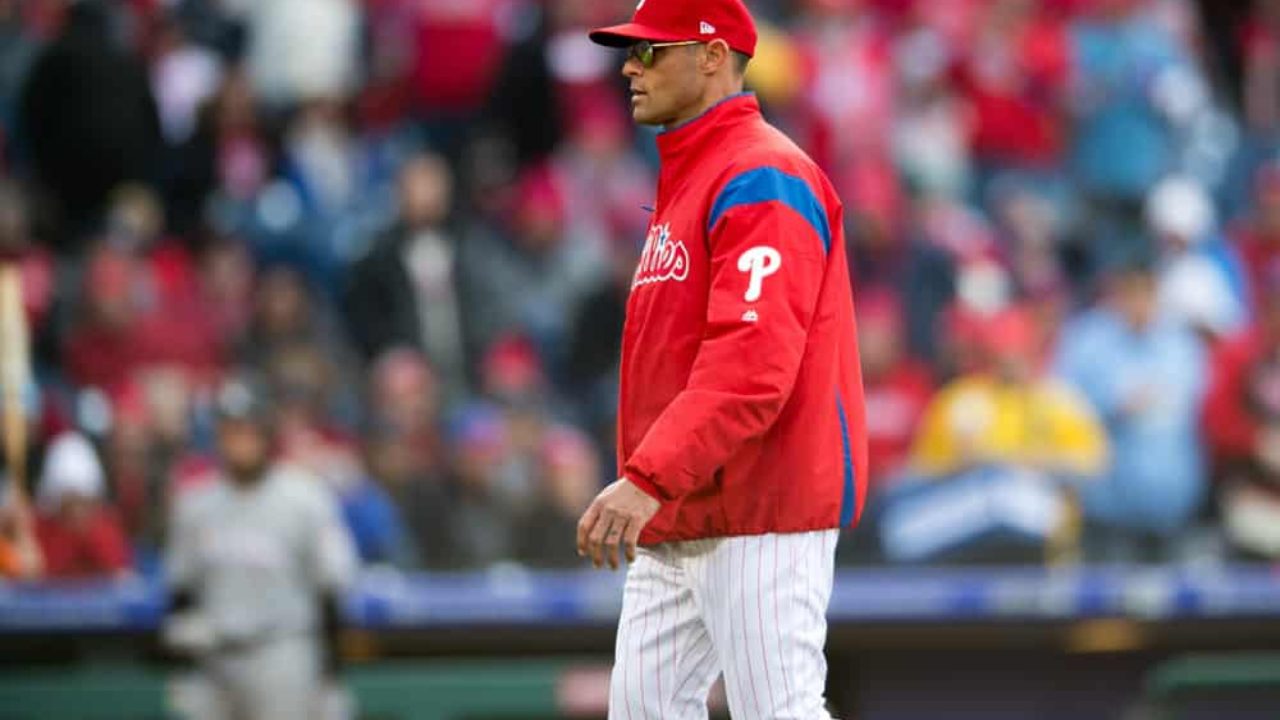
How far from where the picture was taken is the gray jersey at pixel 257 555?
8.66 m

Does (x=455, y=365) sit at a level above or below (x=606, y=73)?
below

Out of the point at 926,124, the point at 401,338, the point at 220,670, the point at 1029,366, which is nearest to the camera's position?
the point at 220,670

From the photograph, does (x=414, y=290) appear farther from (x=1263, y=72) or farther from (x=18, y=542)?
(x=1263, y=72)

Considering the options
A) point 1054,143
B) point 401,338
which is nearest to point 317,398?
point 401,338

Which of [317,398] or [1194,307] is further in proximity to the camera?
[1194,307]

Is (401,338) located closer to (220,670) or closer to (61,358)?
(61,358)

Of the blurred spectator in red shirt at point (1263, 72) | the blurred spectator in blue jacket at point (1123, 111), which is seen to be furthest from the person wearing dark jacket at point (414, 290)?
the blurred spectator in red shirt at point (1263, 72)

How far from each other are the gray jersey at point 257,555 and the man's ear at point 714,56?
14.9 feet

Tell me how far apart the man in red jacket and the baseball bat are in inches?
208

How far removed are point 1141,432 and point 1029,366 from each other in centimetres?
60

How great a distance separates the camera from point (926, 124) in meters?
11.9

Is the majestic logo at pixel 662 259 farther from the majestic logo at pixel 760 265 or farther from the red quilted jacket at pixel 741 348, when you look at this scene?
the majestic logo at pixel 760 265

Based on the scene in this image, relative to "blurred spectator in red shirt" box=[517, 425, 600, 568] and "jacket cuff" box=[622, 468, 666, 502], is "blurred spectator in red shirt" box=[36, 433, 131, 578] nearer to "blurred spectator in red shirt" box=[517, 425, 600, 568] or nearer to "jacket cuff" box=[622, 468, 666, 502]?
"blurred spectator in red shirt" box=[517, 425, 600, 568]

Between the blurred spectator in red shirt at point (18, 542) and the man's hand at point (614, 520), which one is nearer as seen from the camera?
the man's hand at point (614, 520)
